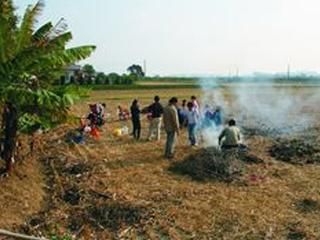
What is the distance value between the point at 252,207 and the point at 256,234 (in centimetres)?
161

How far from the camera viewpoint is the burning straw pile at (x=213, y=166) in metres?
15.3

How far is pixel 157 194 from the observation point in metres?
13.6

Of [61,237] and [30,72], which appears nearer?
[61,237]

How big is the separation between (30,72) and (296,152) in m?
9.11

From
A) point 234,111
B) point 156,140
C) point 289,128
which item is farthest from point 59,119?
point 234,111

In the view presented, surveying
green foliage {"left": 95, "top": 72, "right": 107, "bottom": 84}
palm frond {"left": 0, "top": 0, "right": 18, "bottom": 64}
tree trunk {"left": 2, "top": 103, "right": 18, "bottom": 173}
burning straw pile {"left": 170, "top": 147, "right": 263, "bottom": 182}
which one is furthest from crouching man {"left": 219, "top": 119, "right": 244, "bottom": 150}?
green foliage {"left": 95, "top": 72, "right": 107, "bottom": 84}

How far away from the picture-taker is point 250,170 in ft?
52.7

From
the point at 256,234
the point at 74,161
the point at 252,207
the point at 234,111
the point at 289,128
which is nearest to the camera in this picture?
the point at 256,234

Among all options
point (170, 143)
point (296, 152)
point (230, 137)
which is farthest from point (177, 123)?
point (296, 152)

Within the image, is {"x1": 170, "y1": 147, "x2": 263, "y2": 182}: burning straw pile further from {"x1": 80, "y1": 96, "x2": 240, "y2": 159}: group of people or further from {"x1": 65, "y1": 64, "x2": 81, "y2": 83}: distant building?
{"x1": 65, "y1": 64, "x2": 81, "y2": 83}: distant building

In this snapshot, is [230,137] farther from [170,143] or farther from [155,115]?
[155,115]

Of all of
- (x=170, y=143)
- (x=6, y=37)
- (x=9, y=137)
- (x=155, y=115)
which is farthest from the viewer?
(x=155, y=115)

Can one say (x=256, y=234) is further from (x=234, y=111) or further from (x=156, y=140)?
(x=234, y=111)

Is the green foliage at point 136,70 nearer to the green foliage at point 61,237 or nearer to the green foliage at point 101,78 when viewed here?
the green foliage at point 101,78
